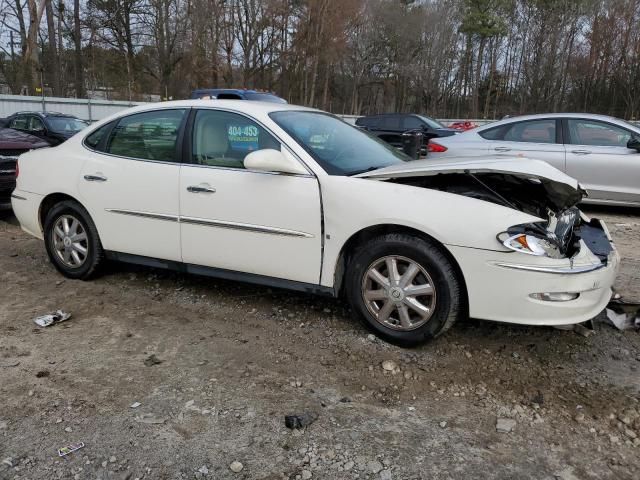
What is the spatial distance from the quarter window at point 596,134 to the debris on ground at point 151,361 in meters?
6.50

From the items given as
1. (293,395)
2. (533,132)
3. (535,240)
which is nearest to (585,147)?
(533,132)

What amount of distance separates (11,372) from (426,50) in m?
43.1

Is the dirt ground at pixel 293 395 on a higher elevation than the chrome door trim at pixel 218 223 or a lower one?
lower

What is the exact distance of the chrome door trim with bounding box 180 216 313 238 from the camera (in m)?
3.50

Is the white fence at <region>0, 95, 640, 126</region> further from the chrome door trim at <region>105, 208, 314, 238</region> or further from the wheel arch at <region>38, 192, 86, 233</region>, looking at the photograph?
the chrome door trim at <region>105, 208, 314, 238</region>

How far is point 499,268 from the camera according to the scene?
2.97m

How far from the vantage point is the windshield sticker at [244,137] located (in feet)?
12.3

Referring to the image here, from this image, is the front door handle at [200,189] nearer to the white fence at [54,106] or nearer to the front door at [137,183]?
the front door at [137,183]

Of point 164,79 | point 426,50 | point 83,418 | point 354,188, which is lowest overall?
point 83,418

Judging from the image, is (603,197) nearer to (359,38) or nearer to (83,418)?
(83,418)

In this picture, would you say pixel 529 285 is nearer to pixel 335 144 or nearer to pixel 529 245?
pixel 529 245

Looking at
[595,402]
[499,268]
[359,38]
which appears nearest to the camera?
[595,402]

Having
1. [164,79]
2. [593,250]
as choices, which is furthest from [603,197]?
[164,79]

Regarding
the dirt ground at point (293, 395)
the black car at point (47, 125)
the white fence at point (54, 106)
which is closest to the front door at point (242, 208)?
the dirt ground at point (293, 395)
